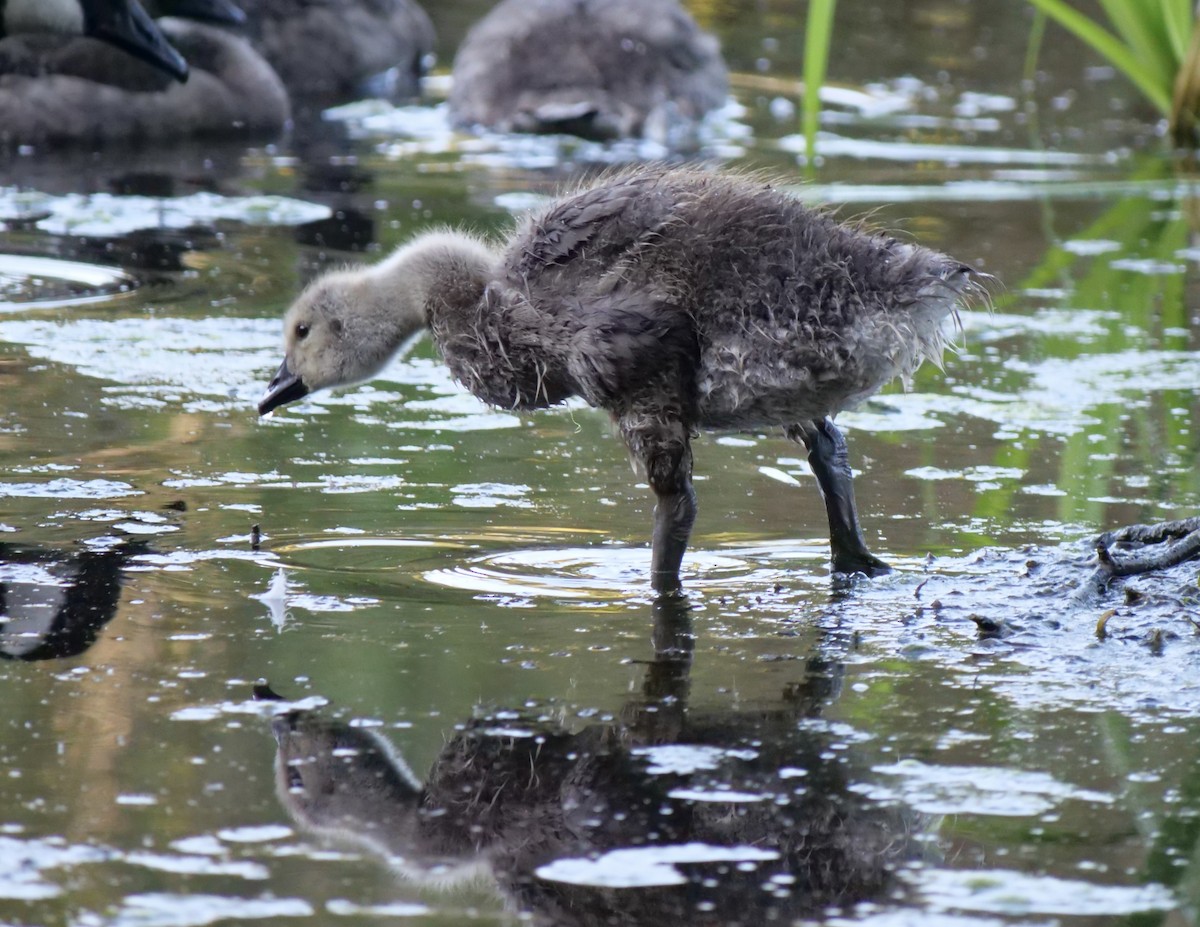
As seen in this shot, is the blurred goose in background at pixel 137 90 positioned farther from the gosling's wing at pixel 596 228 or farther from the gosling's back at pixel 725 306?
the gosling's back at pixel 725 306

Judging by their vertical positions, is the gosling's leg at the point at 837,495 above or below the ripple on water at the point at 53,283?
above

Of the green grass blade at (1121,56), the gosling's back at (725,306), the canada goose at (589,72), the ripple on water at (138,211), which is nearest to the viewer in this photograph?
the gosling's back at (725,306)

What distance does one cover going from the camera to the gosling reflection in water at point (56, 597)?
4.28 metres

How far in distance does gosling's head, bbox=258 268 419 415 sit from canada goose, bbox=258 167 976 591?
0.17m

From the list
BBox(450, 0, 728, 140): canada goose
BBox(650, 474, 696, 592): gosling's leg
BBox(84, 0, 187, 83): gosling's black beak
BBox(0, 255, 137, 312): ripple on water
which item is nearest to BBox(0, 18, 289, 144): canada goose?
BBox(84, 0, 187, 83): gosling's black beak

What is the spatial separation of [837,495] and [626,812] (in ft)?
6.07

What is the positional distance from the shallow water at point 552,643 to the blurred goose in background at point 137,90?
2.95 m

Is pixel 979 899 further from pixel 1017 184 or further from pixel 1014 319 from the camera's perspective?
pixel 1017 184

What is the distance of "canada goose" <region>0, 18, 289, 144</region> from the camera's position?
11.6 m

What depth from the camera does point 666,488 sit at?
16.2 ft

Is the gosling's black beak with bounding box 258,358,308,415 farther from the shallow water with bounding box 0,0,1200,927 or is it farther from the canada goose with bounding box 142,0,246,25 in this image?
the canada goose with bounding box 142,0,246,25

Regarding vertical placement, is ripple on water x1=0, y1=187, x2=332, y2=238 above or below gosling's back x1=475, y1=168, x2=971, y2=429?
below

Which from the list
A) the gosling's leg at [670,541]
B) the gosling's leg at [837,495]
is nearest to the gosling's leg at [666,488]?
the gosling's leg at [670,541]

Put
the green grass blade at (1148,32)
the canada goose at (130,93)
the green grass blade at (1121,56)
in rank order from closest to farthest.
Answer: the green grass blade at (1121,56) < the canada goose at (130,93) < the green grass blade at (1148,32)
